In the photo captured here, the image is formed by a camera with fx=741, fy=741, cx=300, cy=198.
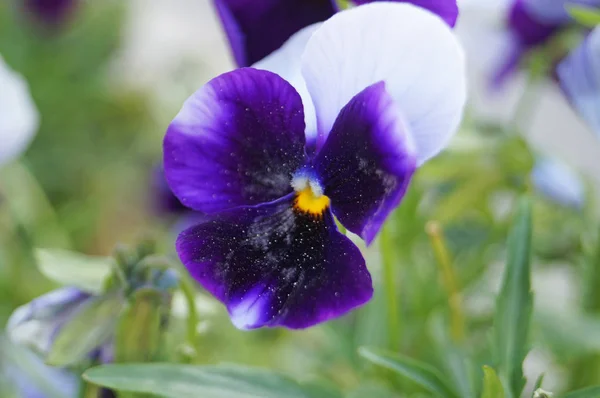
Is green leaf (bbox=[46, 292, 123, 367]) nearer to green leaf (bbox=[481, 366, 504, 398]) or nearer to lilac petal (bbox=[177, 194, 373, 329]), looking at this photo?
lilac petal (bbox=[177, 194, 373, 329])

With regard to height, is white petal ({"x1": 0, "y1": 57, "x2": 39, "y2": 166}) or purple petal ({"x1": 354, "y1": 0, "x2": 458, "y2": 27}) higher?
purple petal ({"x1": 354, "y1": 0, "x2": 458, "y2": 27})

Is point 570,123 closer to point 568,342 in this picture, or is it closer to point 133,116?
point 133,116

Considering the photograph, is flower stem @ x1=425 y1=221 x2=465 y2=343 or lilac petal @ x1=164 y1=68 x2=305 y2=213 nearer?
lilac petal @ x1=164 y1=68 x2=305 y2=213

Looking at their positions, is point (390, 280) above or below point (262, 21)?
below

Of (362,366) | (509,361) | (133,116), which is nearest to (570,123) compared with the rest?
(133,116)

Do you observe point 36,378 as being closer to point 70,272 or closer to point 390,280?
point 70,272

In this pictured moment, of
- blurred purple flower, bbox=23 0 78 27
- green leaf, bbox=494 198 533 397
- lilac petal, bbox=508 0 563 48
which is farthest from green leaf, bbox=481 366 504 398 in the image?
blurred purple flower, bbox=23 0 78 27

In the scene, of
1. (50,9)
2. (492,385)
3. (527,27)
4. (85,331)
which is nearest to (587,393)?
(492,385)
